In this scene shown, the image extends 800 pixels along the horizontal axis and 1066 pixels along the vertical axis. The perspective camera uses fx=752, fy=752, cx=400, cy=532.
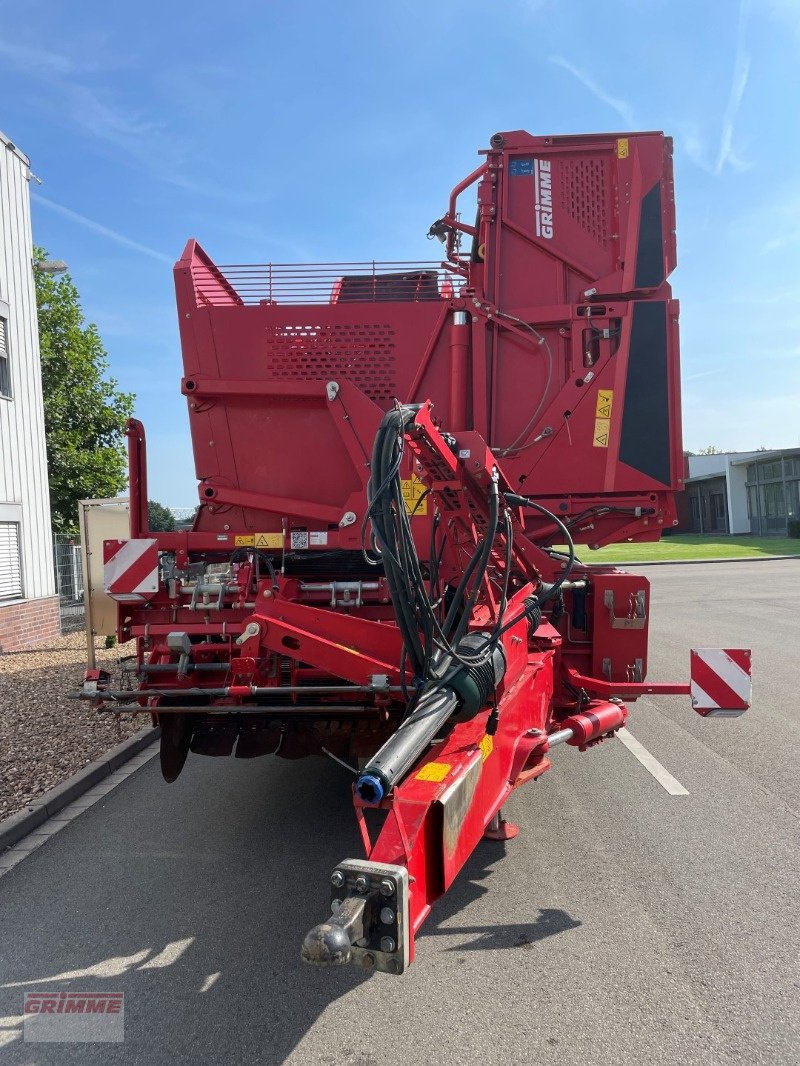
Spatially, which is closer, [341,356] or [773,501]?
[341,356]

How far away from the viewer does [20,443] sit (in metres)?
11.9

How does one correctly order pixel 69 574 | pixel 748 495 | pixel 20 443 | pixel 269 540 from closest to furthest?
pixel 269 540 → pixel 20 443 → pixel 69 574 → pixel 748 495

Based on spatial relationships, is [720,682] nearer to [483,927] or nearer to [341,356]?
[483,927]

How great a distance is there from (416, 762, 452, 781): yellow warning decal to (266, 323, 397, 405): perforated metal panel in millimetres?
2759

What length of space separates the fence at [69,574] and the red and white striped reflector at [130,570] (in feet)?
37.2

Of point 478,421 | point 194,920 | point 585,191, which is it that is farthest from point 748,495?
point 194,920

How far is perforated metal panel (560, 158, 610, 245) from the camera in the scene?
16.6 feet

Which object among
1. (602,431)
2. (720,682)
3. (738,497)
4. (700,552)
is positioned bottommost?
(700,552)

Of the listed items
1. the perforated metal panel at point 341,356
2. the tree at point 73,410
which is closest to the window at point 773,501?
the tree at point 73,410

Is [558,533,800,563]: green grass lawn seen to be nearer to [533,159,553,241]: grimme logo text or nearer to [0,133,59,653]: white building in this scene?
[0,133,59,653]: white building

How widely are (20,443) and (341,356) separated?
891 cm

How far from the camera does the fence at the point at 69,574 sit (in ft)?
49.9

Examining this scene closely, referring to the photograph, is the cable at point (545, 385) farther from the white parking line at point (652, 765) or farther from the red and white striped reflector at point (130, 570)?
the white parking line at point (652, 765)

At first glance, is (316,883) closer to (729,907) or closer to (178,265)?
(729,907)
